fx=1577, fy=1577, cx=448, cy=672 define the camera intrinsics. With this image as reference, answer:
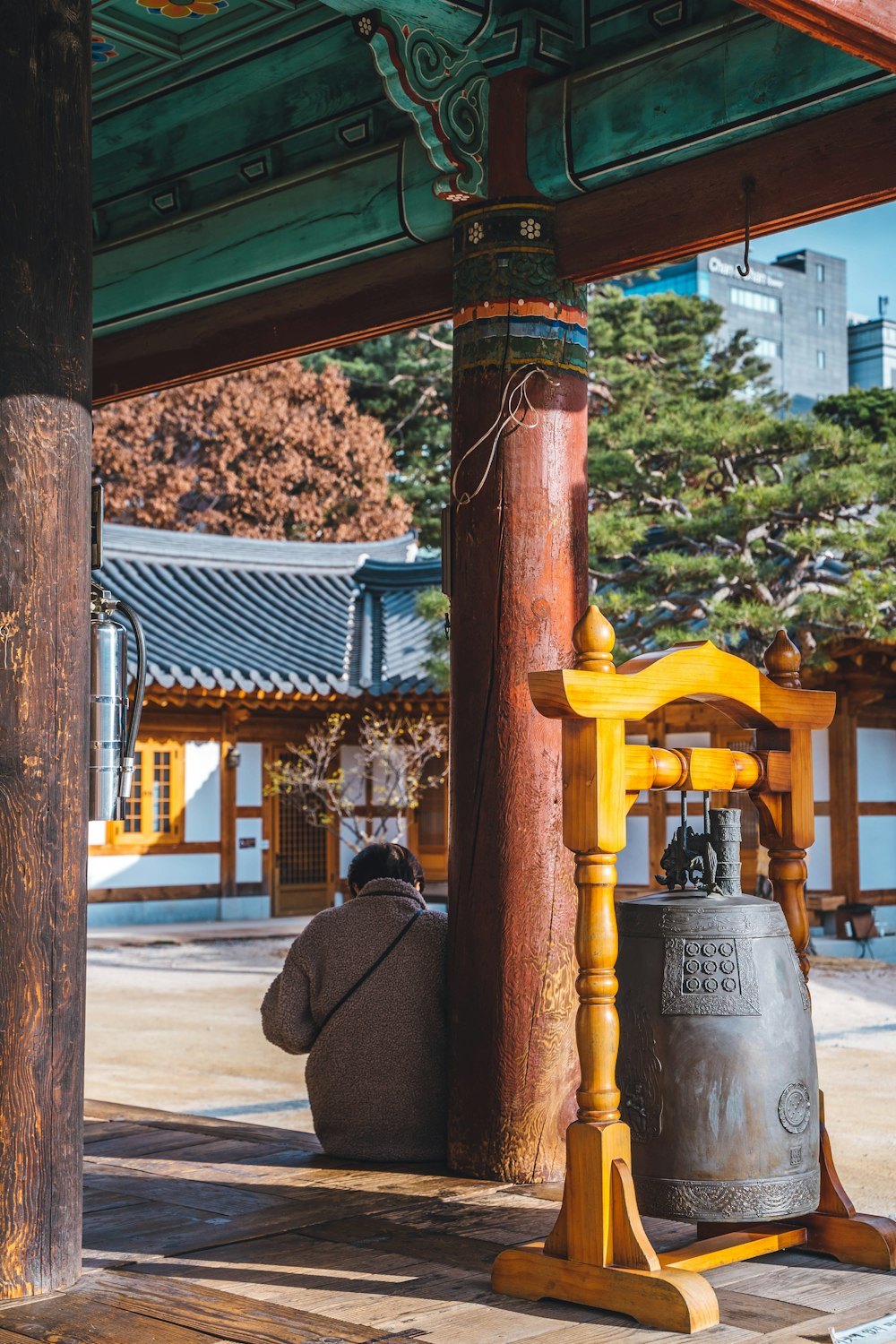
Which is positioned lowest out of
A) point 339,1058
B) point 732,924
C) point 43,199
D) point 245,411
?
point 339,1058

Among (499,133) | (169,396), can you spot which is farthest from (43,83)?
(169,396)

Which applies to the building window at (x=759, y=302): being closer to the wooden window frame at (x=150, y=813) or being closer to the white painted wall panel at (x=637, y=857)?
the wooden window frame at (x=150, y=813)

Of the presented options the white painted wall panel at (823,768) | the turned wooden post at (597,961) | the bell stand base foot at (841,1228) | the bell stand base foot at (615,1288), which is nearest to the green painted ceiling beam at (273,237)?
the turned wooden post at (597,961)

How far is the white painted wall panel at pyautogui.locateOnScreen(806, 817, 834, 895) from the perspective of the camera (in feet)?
53.1

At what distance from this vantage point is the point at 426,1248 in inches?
162

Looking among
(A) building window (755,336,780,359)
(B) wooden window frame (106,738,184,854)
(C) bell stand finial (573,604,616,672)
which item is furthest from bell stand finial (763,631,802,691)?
(A) building window (755,336,780,359)

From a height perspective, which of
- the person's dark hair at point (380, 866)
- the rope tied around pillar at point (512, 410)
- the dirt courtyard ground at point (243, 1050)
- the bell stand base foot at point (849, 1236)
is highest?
the rope tied around pillar at point (512, 410)

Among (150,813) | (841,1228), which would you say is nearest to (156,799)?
(150,813)

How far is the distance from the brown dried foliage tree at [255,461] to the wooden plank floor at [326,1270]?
21485 mm

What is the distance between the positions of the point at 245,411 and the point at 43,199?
2292cm

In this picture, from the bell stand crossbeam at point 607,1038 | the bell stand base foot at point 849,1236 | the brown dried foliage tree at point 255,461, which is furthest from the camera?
the brown dried foliage tree at point 255,461

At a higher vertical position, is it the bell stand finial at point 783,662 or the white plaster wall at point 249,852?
the bell stand finial at point 783,662

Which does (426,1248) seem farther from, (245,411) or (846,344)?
(846,344)

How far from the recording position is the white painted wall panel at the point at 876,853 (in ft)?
52.9
